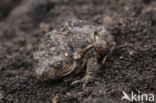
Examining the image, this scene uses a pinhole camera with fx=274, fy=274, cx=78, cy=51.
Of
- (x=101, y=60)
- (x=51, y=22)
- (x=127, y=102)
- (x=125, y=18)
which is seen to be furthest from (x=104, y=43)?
(x=51, y=22)

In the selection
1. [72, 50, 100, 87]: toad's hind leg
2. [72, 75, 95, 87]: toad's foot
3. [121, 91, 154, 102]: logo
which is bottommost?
[121, 91, 154, 102]: logo

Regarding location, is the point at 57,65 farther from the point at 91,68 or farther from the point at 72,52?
the point at 91,68

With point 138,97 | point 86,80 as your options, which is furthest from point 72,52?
point 138,97

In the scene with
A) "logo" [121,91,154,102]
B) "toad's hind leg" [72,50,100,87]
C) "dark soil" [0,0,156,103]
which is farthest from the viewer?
"toad's hind leg" [72,50,100,87]

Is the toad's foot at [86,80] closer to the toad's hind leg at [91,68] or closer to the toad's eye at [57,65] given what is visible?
the toad's hind leg at [91,68]

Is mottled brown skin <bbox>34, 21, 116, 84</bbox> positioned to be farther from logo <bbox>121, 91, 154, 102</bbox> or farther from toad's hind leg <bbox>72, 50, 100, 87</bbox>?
logo <bbox>121, 91, 154, 102</bbox>

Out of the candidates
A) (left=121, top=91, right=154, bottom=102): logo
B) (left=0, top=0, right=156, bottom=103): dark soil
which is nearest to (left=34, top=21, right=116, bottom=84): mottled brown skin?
(left=0, top=0, right=156, bottom=103): dark soil

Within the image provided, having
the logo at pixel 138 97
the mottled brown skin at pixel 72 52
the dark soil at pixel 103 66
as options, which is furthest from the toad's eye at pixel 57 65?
the logo at pixel 138 97
